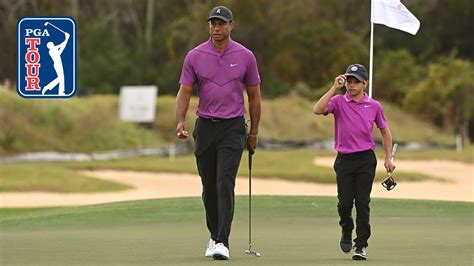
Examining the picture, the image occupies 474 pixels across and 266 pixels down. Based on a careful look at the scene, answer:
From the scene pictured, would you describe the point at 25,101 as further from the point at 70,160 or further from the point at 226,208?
the point at 226,208

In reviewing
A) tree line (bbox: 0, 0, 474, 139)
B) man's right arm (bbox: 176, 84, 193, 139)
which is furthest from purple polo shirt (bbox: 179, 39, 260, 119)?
tree line (bbox: 0, 0, 474, 139)

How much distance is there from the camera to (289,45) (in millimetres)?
67312

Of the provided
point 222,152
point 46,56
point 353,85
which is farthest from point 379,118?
point 46,56

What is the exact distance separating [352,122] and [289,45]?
55548 millimetres

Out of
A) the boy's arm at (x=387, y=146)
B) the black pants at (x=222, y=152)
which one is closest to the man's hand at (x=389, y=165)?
the boy's arm at (x=387, y=146)

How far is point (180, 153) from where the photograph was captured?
1812 inches

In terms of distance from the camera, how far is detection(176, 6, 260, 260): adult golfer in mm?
11578

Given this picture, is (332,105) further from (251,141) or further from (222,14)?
(222,14)

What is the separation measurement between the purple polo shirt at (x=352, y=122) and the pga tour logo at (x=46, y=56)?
2.67 metres

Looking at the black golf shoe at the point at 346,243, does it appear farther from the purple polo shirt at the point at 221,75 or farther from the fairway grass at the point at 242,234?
the purple polo shirt at the point at 221,75

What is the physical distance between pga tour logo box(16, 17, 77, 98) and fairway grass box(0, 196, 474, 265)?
1.49m

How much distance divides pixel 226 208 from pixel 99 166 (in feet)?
88.3

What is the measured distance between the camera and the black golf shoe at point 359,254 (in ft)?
37.7

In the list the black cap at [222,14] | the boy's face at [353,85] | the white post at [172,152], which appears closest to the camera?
the black cap at [222,14]
